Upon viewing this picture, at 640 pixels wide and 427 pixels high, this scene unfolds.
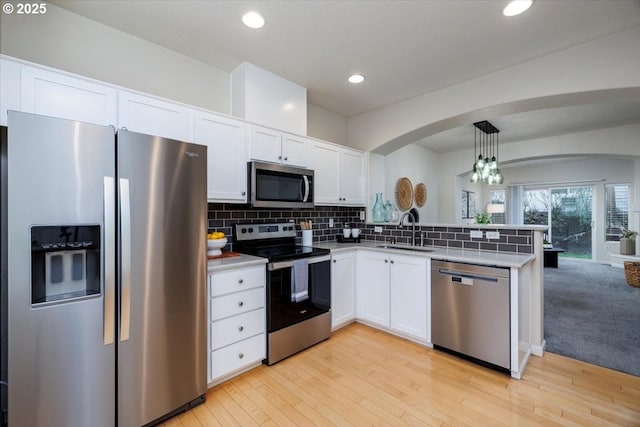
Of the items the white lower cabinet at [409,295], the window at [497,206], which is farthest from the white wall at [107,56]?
the window at [497,206]

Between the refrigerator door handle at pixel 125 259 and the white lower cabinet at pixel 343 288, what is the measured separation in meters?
1.83

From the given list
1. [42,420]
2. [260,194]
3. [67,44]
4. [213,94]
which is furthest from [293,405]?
[67,44]

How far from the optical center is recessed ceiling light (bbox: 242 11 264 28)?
201 cm

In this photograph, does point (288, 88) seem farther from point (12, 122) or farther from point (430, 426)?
point (430, 426)

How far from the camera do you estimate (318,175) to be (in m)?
3.27

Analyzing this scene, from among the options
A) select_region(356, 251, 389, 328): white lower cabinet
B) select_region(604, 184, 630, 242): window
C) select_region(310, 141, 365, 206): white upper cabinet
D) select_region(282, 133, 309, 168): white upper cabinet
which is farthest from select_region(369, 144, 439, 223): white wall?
select_region(604, 184, 630, 242): window

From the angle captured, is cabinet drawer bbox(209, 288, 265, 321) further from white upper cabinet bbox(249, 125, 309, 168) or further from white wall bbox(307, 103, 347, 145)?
white wall bbox(307, 103, 347, 145)

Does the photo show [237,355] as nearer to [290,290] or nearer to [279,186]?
[290,290]

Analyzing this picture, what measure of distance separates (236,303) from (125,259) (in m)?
0.87

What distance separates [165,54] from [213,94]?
0.49 m

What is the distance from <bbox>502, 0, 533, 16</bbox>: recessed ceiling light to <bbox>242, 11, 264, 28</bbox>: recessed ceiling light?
5.64 ft

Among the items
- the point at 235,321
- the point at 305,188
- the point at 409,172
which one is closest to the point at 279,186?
the point at 305,188

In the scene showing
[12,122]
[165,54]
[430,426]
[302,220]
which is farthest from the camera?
[302,220]

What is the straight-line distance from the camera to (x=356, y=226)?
4.07 m
